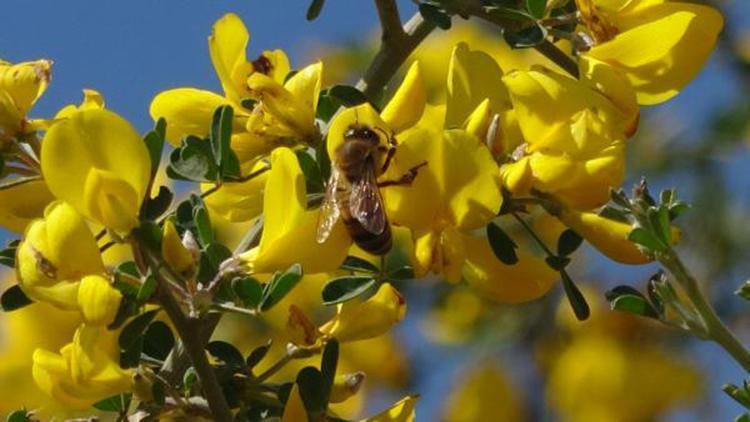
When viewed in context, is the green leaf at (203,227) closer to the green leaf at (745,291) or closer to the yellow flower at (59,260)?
the yellow flower at (59,260)

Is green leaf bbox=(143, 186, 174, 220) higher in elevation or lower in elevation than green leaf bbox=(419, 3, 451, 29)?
higher

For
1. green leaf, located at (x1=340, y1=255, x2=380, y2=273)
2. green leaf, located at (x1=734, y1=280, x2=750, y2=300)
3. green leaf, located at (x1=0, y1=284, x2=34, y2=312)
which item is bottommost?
green leaf, located at (x1=734, y1=280, x2=750, y2=300)

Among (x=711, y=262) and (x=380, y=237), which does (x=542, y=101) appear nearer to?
(x=380, y=237)

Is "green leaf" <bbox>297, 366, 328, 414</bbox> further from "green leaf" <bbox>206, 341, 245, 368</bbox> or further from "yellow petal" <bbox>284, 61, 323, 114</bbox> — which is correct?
"yellow petal" <bbox>284, 61, 323, 114</bbox>

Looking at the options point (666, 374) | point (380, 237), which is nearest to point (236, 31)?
point (380, 237)

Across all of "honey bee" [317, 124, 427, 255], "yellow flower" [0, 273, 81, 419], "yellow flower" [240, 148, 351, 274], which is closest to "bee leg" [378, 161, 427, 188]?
"honey bee" [317, 124, 427, 255]

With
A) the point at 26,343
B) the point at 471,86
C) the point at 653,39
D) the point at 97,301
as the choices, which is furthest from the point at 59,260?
the point at 26,343

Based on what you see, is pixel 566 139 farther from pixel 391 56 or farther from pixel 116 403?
pixel 116 403
